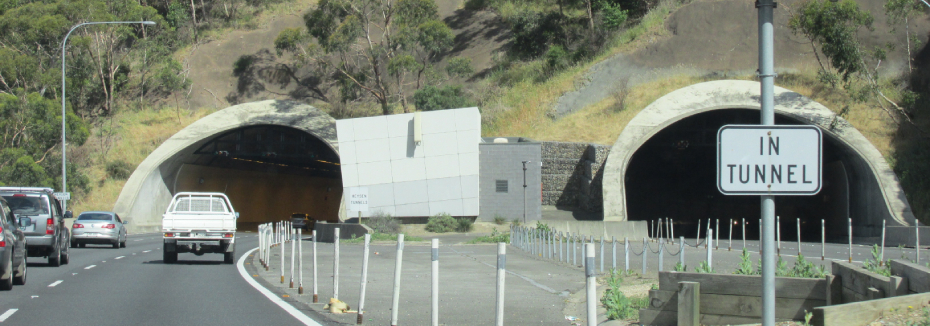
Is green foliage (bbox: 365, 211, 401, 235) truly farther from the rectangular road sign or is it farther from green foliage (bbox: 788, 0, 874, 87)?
the rectangular road sign

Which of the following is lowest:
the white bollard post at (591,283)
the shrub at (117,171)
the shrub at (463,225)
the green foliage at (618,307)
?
the shrub at (463,225)

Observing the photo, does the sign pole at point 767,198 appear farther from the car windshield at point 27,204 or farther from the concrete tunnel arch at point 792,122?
the concrete tunnel arch at point 792,122

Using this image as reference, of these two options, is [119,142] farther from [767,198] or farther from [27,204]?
[767,198]

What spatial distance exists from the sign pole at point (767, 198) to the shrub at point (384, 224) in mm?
37011

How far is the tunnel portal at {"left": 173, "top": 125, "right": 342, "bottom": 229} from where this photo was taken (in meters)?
56.8

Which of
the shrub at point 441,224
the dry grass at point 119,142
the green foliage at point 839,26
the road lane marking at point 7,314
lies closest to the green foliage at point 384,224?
the shrub at point 441,224

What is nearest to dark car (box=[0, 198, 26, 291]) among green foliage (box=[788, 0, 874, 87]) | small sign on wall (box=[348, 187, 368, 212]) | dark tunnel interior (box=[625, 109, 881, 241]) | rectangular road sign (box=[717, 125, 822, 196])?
rectangular road sign (box=[717, 125, 822, 196])

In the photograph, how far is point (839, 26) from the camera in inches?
1694

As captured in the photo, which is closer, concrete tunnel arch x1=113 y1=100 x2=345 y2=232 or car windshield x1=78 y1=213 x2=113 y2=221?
car windshield x1=78 y1=213 x2=113 y2=221

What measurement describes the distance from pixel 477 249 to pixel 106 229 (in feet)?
48.2

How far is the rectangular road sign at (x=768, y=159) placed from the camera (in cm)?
507

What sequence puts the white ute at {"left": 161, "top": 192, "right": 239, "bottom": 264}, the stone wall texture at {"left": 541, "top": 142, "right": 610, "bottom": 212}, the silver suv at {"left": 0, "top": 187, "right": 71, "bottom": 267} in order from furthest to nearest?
the stone wall texture at {"left": 541, "top": 142, "right": 610, "bottom": 212}
the white ute at {"left": 161, "top": 192, "right": 239, "bottom": 264}
the silver suv at {"left": 0, "top": 187, "right": 71, "bottom": 267}

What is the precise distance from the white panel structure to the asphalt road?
24239mm

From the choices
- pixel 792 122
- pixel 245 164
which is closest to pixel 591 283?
pixel 792 122
